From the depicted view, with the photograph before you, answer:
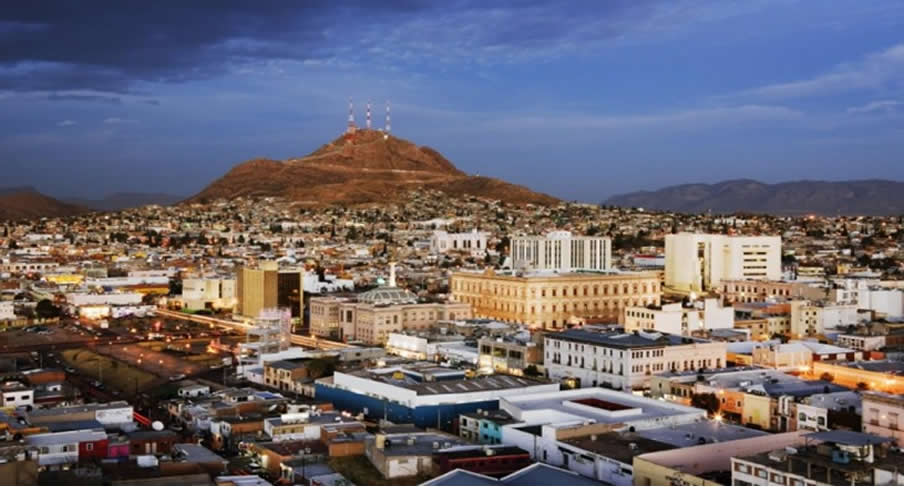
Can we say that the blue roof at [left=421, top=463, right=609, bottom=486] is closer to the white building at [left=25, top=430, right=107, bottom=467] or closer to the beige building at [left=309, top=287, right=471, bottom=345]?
the white building at [left=25, top=430, right=107, bottom=467]

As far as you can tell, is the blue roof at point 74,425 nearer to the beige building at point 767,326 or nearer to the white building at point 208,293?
the beige building at point 767,326

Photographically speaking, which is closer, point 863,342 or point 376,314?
point 863,342

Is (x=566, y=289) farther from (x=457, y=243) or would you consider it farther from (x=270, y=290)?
(x=457, y=243)

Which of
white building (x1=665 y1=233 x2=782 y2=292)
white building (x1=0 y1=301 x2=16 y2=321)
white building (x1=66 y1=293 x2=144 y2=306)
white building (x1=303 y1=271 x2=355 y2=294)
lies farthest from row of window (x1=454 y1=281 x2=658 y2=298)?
white building (x1=0 y1=301 x2=16 y2=321)

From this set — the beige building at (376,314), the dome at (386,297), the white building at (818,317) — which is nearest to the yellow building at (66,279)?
the beige building at (376,314)

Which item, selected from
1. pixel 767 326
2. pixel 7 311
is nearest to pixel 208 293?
pixel 7 311

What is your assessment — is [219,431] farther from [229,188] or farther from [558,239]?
[229,188]

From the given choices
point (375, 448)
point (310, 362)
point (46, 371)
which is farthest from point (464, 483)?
point (46, 371)
